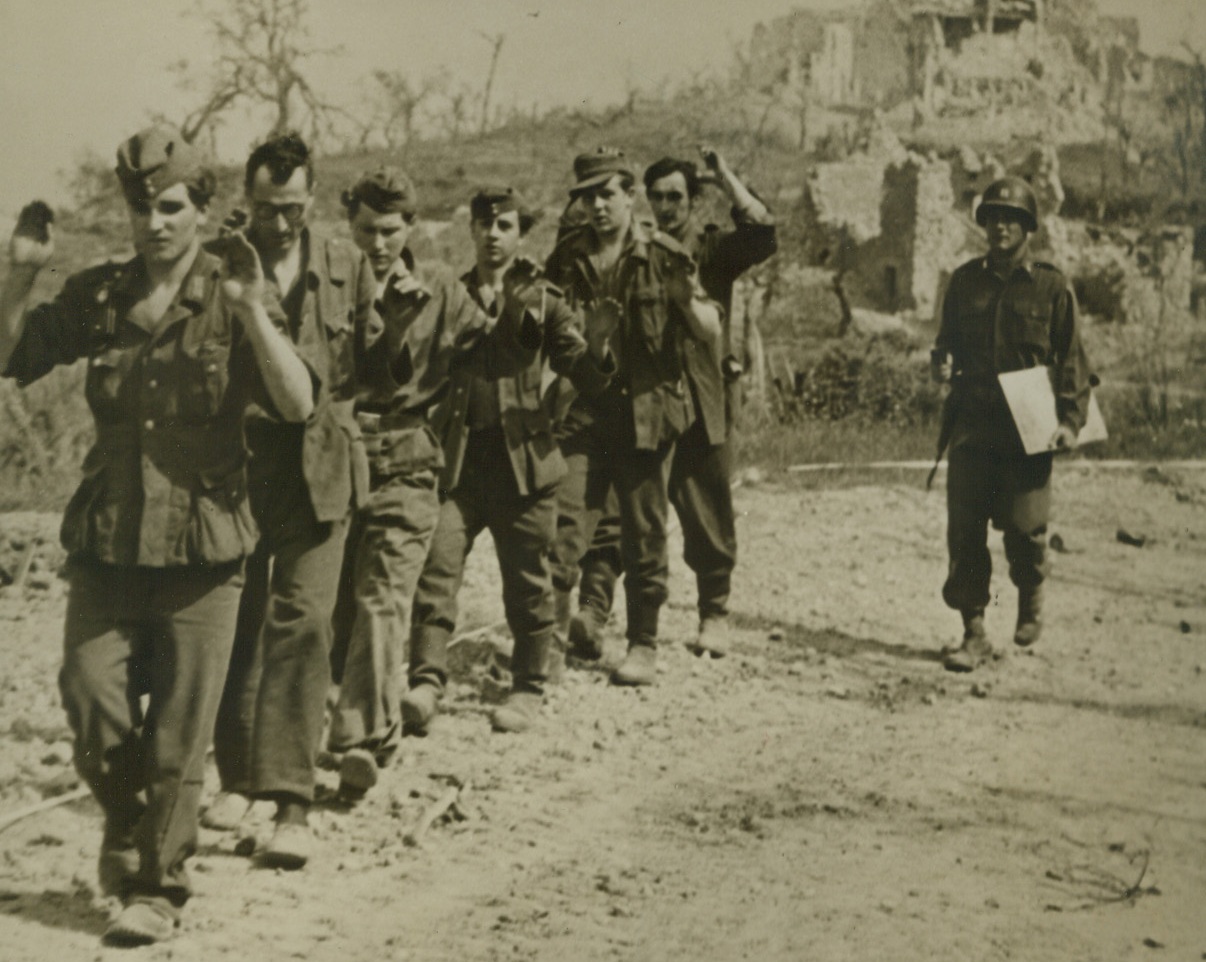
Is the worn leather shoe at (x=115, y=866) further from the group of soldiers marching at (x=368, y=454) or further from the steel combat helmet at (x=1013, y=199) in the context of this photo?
the steel combat helmet at (x=1013, y=199)

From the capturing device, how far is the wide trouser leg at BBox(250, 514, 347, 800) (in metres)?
3.78

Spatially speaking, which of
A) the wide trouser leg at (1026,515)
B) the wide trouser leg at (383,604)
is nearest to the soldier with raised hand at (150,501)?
the wide trouser leg at (383,604)

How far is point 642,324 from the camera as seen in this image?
5336mm

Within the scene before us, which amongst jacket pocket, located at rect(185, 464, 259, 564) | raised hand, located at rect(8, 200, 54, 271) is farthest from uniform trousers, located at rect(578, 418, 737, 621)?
raised hand, located at rect(8, 200, 54, 271)

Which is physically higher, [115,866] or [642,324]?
[642,324]

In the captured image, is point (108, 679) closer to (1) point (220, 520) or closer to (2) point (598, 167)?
(1) point (220, 520)

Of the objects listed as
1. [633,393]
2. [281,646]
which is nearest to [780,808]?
[281,646]

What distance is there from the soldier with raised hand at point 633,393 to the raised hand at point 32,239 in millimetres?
2146

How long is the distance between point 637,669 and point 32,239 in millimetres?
2652

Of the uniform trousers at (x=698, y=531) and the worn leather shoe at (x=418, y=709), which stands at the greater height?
the uniform trousers at (x=698, y=531)

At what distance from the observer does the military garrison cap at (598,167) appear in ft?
16.7

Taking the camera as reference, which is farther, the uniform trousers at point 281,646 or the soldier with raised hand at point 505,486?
the soldier with raised hand at point 505,486

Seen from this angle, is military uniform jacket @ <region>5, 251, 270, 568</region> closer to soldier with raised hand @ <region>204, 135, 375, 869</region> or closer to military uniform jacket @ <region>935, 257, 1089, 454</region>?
soldier with raised hand @ <region>204, 135, 375, 869</region>

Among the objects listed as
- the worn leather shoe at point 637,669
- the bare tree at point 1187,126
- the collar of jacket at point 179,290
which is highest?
the bare tree at point 1187,126
